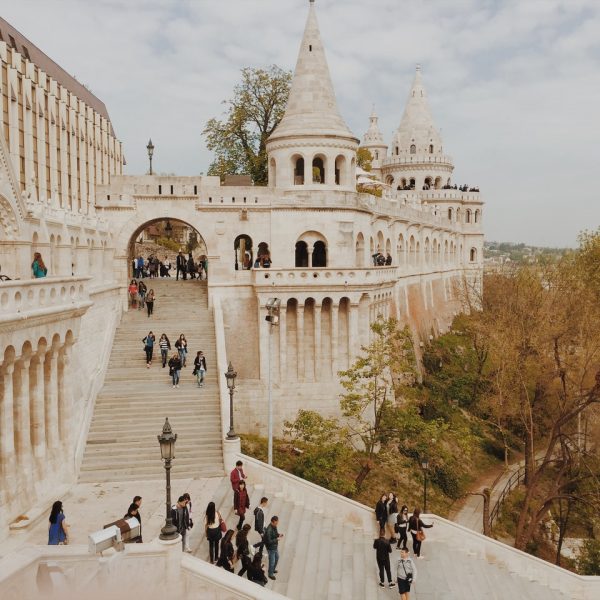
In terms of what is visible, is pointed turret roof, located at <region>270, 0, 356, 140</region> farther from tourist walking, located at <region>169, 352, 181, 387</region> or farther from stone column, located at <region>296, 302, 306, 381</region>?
tourist walking, located at <region>169, 352, 181, 387</region>

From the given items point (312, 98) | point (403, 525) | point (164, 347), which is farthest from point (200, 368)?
point (312, 98)

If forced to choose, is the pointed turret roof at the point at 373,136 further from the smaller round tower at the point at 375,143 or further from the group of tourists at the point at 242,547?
the group of tourists at the point at 242,547

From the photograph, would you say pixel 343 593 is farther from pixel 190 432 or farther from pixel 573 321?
pixel 573 321

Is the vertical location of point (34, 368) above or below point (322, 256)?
below

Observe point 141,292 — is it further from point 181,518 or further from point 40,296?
point 181,518

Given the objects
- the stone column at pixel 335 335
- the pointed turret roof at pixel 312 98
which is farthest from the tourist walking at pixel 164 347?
the pointed turret roof at pixel 312 98

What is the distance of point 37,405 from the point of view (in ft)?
47.4

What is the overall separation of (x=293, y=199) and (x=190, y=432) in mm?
11712

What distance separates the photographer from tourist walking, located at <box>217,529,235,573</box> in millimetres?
11945

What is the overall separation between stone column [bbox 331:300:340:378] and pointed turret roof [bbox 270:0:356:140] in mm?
7648

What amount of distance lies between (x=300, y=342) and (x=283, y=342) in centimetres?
70

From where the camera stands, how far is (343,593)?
1339cm

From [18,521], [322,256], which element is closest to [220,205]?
[322,256]

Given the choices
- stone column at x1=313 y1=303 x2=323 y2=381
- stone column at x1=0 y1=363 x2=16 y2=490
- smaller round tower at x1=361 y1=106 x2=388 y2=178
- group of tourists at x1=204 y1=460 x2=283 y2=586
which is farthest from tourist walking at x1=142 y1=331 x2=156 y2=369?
smaller round tower at x1=361 y1=106 x2=388 y2=178
